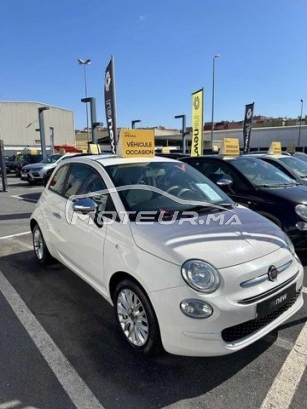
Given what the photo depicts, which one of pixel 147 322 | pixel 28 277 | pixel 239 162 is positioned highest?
pixel 239 162

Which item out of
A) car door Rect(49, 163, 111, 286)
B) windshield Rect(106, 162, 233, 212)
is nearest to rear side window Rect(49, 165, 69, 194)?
car door Rect(49, 163, 111, 286)

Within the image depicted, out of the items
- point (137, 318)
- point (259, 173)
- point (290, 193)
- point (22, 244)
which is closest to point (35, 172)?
point (22, 244)

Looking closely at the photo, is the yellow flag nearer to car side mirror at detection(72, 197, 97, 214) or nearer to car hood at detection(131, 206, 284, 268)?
car hood at detection(131, 206, 284, 268)

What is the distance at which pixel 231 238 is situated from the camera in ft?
8.57

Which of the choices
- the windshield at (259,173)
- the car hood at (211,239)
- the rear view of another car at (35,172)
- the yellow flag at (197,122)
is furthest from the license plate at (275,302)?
the rear view of another car at (35,172)

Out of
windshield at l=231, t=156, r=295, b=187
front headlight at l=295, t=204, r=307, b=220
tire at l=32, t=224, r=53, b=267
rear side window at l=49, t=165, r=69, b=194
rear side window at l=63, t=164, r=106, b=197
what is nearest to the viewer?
rear side window at l=63, t=164, r=106, b=197

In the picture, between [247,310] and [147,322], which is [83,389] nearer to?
[147,322]

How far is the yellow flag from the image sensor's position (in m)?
10.5

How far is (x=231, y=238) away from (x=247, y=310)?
0.60 m

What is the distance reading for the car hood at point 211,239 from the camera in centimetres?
235

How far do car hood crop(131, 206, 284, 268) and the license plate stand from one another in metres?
0.33

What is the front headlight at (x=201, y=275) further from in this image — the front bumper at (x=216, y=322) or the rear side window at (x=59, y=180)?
the rear side window at (x=59, y=180)

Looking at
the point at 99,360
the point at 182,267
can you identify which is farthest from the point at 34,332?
the point at 182,267

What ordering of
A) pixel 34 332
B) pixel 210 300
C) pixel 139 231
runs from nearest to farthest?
pixel 210 300 → pixel 139 231 → pixel 34 332
